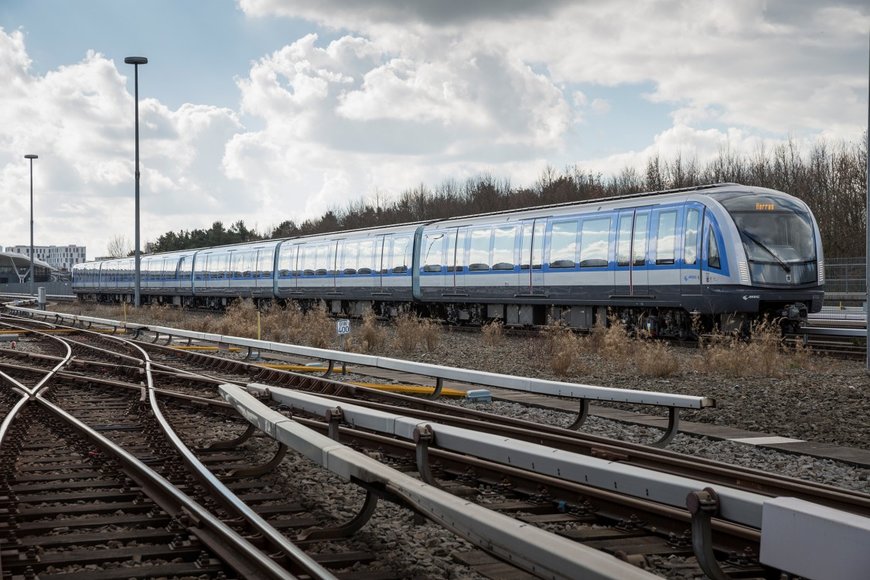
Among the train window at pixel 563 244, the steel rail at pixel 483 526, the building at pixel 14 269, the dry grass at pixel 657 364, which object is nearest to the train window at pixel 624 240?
the train window at pixel 563 244

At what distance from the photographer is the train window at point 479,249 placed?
27.2 meters

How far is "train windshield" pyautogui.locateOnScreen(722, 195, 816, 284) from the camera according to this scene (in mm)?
19906

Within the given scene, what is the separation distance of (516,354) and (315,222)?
75668 mm

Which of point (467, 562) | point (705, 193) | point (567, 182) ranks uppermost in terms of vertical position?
point (567, 182)

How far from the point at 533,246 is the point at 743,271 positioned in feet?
21.3

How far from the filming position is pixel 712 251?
1989 cm

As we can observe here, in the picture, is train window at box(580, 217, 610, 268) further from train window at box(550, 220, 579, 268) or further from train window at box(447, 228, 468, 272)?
train window at box(447, 228, 468, 272)

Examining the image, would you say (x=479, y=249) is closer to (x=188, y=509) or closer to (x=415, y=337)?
(x=415, y=337)

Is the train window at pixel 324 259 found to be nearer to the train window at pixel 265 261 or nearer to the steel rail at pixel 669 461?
the train window at pixel 265 261

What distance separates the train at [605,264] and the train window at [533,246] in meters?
0.03

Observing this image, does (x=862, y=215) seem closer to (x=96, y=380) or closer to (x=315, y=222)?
(x=96, y=380)

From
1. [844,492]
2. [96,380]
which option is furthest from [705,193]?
[844,492]

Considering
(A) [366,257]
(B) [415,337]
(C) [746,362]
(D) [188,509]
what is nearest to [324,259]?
(A) [366,257]

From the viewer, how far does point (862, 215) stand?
4969cm
